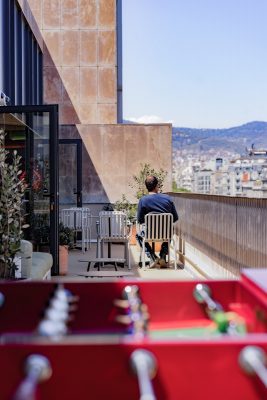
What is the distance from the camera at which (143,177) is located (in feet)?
48.6

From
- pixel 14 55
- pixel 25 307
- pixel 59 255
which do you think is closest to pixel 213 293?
pixel 25 307

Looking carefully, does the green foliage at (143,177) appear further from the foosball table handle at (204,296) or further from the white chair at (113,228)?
the foosball table handle at (204,296)

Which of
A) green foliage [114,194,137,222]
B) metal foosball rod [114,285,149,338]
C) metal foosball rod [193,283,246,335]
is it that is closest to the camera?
metal foosball rod [193,283,246,335]

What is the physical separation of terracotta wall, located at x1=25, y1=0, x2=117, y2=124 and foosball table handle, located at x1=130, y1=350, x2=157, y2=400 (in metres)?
18.5

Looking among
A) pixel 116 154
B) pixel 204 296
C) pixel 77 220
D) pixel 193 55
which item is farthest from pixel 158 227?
pixel 193 55

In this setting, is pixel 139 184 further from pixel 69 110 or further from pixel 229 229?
pixel 229 229

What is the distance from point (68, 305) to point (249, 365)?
0.87 meters

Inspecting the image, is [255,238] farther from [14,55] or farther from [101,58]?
[101,58]

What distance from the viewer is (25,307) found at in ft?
7.34

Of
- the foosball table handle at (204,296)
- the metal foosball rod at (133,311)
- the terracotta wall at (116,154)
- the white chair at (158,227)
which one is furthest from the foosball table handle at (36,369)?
the terracotta wall at (116,154)

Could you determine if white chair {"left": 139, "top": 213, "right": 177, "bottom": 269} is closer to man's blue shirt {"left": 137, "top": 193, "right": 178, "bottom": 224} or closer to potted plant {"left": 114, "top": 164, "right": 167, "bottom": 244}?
man's blue shirt {"left": 137, "top": 193, "right": 178, "bottom": 224}

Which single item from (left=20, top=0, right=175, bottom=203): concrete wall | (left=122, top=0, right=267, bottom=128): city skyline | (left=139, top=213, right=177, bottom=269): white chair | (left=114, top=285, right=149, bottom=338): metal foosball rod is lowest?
(left=139, top=213, right=177, bottom=269): white chair

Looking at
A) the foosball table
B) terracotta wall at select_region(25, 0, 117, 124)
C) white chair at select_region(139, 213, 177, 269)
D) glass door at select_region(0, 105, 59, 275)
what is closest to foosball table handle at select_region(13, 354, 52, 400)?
the foosball table

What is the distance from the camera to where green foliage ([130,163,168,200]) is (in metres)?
14.6
